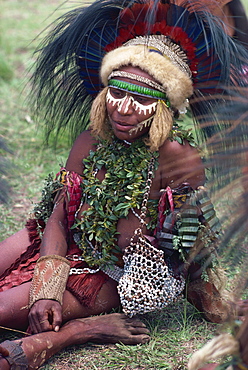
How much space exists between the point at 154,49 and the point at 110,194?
0.74 metres

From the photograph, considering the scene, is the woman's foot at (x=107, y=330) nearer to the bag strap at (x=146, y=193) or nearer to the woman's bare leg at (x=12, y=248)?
the bag strap at (x=146, y=193)

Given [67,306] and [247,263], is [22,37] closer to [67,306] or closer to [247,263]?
[67,306]

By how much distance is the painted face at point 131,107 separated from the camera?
2590mm

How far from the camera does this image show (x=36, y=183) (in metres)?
4.53

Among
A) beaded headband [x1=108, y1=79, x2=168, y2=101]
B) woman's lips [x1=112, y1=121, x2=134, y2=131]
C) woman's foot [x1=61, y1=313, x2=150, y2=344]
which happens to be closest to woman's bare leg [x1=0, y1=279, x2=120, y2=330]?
woman's foot [x1=61, y1=313, x2=150, y2=344]

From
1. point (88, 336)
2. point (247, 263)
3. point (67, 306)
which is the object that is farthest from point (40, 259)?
point (247, 263)

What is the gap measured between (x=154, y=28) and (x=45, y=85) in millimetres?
793

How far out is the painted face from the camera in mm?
2590

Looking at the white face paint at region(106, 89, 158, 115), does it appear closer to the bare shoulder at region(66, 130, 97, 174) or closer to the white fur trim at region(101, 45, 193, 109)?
the white fur trim at region(101, 45, 193, 109)

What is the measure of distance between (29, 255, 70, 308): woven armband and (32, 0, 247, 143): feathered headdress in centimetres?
93

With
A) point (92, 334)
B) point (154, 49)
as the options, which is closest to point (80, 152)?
point (154, 49)

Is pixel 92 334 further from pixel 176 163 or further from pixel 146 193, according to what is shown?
pixel 176 163

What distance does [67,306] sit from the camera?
8.91 feet

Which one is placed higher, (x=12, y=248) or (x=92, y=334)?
(x=12, y=248)
